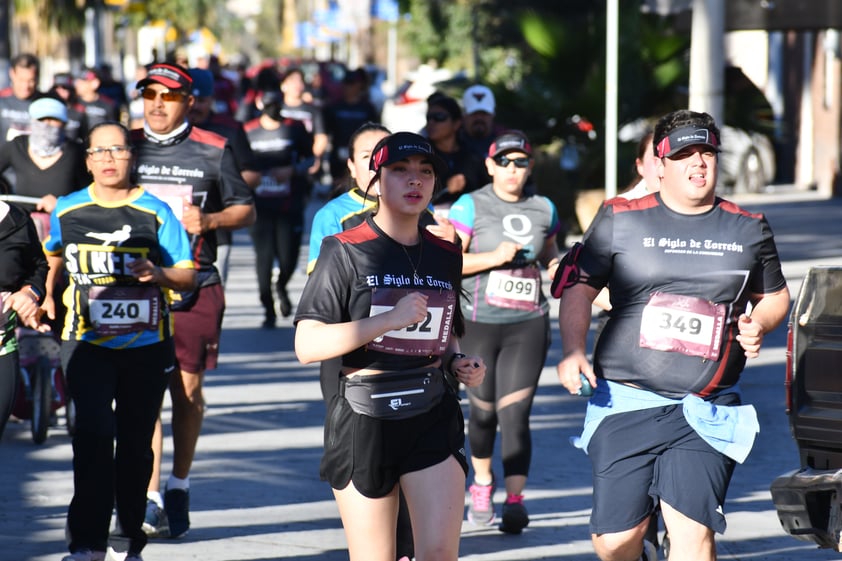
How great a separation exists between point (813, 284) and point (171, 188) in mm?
3378

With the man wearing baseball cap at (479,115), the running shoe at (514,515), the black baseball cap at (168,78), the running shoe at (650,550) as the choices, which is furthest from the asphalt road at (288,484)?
the black baseball cap at (168,78)

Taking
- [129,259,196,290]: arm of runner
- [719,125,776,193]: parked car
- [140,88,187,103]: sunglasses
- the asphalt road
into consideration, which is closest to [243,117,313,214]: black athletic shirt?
the asphalt road

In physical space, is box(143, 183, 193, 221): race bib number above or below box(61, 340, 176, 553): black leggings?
above

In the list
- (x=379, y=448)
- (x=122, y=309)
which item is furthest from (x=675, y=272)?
(x=122, y=309)

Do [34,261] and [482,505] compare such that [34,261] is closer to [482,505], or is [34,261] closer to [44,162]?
[482,505]

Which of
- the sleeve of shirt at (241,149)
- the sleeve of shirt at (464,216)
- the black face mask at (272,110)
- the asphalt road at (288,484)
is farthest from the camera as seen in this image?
the black face mask at (272,110)

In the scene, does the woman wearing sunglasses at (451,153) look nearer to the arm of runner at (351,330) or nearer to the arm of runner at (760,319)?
the arm of runner at (760,319)

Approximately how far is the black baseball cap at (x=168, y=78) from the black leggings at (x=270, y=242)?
6.62 m

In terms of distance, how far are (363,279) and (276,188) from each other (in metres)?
8.94

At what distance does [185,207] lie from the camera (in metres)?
7.52

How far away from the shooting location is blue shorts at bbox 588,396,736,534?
17.8 feet

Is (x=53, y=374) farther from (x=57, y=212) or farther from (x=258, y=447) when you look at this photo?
(x=57, y=212)

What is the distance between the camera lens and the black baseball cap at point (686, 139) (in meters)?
5.47

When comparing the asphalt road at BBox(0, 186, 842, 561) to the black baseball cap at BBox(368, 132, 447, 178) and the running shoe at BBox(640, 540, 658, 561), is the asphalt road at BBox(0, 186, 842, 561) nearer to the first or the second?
the running shoe at BBox(640, 540, 658, 561)
